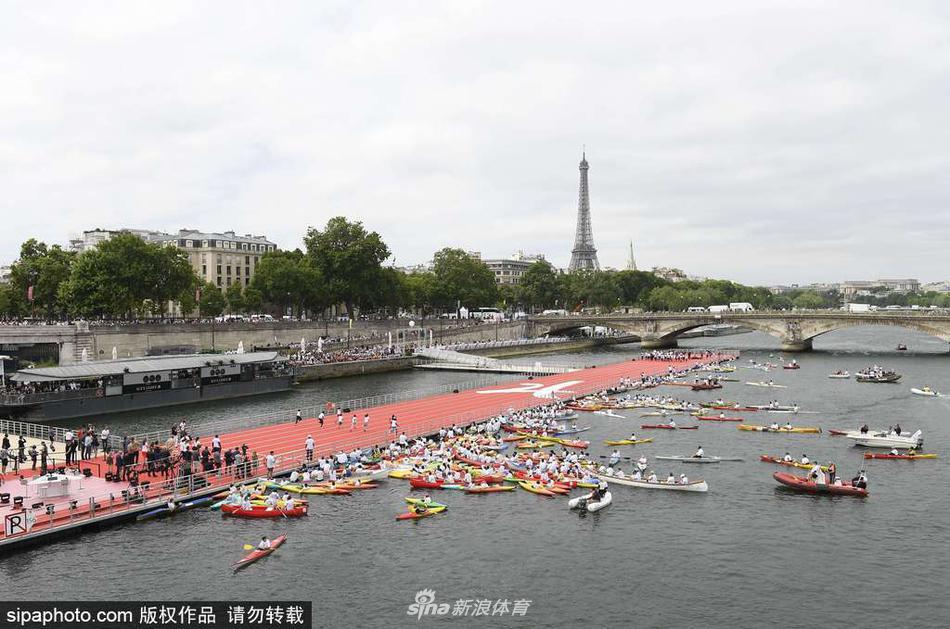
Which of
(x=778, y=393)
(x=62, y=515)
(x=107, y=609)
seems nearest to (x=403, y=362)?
(x=778, y=393)

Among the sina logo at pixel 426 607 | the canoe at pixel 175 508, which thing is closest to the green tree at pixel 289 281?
the canoe at pixel 175 508

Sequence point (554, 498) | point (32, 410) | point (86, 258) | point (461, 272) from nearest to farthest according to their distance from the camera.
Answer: point (554, 498)
point (32, 410)
point (86, 258)
point (461, 272)

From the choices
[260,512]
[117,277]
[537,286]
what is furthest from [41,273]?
[537,286]

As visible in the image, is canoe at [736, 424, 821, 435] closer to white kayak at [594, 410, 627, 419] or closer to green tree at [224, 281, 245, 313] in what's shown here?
white kayak at [594, 410, 627, 419]

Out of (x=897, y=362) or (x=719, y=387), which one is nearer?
(x=719, y=387)

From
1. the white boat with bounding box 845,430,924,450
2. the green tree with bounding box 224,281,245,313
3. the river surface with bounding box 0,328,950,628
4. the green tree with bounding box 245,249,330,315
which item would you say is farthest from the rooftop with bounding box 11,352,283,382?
the green tree with bounding box 224,281,245,313

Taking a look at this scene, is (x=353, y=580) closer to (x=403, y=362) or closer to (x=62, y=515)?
(x=62, y=515)

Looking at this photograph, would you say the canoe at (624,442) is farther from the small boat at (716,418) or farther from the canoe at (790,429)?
the small boat at (716,418)
